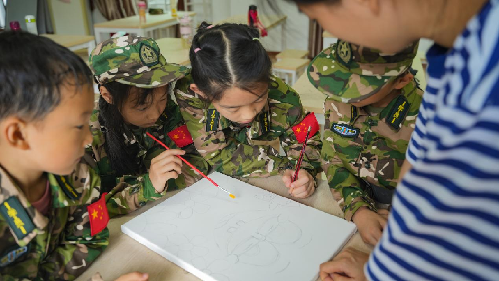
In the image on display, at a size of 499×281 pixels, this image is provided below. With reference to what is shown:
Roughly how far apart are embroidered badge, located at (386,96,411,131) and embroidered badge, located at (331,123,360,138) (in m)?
0.10

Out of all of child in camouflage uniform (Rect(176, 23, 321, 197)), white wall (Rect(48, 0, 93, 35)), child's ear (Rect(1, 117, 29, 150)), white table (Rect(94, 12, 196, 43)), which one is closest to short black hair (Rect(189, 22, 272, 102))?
child in camouflage uniform (Rect(176, 23, 321, 197))

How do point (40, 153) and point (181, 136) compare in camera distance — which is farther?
point (181, 136)

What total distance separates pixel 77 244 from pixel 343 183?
2.20ft

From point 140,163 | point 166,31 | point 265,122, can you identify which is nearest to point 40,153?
point 140,163

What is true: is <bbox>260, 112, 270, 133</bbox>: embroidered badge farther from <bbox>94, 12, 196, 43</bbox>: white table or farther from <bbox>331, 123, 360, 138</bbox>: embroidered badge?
<bbox>94, 12, 196, 43</bbox>: white table

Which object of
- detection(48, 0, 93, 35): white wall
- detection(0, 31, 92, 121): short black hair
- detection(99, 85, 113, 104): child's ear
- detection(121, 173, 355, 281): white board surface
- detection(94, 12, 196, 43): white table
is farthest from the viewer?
detection(48, 0, 93, 35): white wall

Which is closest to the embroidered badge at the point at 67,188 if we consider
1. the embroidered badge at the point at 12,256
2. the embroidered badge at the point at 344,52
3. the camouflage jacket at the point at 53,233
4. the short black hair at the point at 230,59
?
the camouflage jacket at the point at 53,233

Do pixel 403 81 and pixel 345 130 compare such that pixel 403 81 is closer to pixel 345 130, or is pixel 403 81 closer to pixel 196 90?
pixel 345 130

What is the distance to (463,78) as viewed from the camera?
1.21 ft

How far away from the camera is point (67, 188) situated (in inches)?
29.2

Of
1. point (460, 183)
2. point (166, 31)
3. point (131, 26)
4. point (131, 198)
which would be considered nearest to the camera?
point (460, 183)

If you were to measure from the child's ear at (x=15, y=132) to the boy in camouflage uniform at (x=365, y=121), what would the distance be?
0.68m

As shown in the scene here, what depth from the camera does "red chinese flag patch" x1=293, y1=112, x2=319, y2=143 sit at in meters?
1.24

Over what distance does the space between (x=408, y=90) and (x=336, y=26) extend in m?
0.64
